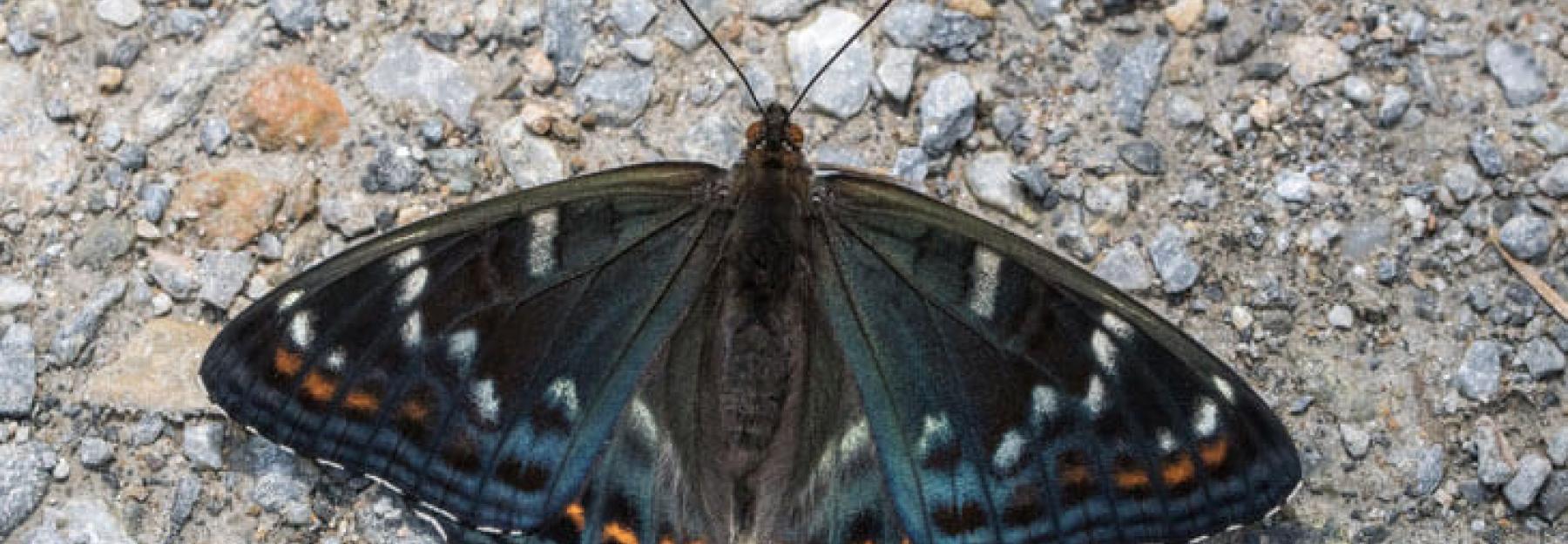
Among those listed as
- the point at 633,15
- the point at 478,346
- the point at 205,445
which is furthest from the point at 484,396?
the point at 633,15

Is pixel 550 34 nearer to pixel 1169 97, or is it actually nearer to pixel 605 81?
pixel 605 81

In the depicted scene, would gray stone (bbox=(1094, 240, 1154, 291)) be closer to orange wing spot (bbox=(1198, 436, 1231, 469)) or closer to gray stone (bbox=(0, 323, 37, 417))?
orange wing spot (bbox=(1198, 436, 1231, 469))

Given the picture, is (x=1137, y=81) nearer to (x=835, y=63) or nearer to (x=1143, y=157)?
(x=1143, y=157)

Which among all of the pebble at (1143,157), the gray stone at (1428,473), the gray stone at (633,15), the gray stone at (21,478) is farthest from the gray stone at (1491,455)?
the gray stone at (21,478)

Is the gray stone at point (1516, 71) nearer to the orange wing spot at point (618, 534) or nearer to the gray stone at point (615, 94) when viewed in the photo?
the gray stone at point (615, 94)

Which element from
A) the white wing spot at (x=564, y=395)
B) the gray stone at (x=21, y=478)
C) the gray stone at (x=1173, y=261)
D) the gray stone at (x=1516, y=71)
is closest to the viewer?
the white wing spot at (x=564, y=395)

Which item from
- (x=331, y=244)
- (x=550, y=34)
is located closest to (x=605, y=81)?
(x=550, y=34)
